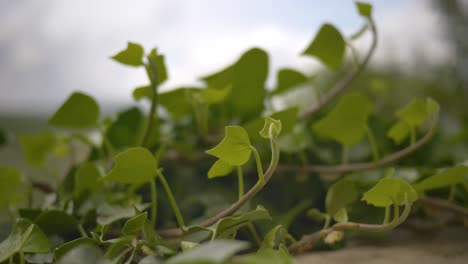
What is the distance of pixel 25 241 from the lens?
0.17 meters

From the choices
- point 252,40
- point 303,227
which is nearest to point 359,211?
point 303,227

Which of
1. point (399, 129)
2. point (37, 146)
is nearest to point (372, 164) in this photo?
point (399, 129)

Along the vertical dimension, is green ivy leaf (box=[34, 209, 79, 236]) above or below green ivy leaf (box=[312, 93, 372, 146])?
below

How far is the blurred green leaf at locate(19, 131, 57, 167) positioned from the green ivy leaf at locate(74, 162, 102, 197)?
0.32 ft

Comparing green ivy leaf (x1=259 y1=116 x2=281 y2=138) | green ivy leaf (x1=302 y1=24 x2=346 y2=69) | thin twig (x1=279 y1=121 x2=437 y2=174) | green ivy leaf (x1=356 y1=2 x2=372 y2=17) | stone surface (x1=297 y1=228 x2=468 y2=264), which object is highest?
green ivy leaf (x1=356 y1=2 x2=372 y2=17)

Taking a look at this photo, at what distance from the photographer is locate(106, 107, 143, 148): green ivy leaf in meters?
0.31

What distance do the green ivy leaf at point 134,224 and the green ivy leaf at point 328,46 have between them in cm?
16

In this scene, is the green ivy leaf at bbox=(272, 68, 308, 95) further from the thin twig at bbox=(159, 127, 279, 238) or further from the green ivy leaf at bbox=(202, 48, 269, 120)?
the thin twig at bbox=(159, 127, 279, 238)

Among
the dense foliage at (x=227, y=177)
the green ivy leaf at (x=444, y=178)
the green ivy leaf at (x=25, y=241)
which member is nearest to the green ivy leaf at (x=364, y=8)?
the dense foliage at (x=227, y=177)

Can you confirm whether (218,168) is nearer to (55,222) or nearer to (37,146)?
(55,222)

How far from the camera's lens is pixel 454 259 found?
0.22 metres

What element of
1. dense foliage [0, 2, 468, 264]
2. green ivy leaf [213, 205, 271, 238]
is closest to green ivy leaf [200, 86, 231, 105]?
dense foliage [0, 2, 468, 264]

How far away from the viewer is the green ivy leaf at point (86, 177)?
0.24 metres

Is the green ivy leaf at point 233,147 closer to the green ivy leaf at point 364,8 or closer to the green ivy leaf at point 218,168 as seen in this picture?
the green ivy leaf at point 218,168
